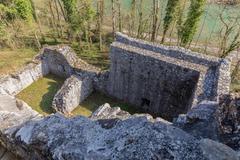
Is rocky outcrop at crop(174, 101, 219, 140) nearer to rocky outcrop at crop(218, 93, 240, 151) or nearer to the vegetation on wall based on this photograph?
rocky outcrop at crop(218, 93, 240, 151)

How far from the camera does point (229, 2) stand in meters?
35.0

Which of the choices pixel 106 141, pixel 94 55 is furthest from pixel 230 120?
pixel 94 55

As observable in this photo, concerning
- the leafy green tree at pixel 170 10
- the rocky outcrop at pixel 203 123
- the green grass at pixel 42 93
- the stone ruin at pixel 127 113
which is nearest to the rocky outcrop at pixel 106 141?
the stone ruin at pixel 127 113

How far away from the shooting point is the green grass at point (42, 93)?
55.0 feet

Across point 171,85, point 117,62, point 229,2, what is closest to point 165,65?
point 171,85

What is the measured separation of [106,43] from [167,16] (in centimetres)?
700

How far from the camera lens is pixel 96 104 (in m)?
17.4

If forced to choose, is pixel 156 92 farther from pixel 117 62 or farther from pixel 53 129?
pixel 53 129

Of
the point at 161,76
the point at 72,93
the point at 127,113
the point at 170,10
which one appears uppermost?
the point at 170,10

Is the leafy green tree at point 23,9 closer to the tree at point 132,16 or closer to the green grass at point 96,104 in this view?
the tree at point 132,16

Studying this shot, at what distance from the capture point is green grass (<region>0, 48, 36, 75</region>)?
1886cm

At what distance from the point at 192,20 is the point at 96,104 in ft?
35.3

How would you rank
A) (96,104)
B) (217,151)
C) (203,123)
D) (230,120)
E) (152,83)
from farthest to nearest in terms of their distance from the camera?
(96,104) < (152,83) < (203,123) < (230,120) < (217,151)

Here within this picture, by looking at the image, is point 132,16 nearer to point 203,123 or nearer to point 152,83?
→ point 152,83
